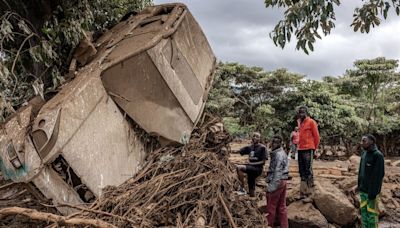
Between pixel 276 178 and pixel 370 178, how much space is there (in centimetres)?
141

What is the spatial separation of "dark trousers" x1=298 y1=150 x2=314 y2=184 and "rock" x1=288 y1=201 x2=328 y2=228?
0.58 meters

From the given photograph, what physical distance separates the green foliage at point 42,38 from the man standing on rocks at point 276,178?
3394 millimetres

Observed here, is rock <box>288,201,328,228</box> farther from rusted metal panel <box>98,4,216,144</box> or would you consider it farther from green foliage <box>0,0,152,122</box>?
green foliage <box>0,0,152,122</box>

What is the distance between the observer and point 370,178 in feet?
21.0

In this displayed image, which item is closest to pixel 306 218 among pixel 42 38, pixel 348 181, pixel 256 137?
pixel 256 137

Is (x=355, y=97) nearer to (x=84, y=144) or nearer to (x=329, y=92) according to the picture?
(x=329, y=92)

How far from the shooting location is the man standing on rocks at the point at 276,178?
6.66 m

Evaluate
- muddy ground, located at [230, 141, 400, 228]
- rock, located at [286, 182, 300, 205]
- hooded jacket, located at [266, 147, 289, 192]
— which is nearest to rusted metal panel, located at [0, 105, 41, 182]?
hooded jacket, located at [266, 147, 289, 192]

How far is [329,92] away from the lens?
1952 centimetres

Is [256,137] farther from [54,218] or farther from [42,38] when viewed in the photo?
[54,218]

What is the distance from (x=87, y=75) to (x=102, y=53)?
653mm

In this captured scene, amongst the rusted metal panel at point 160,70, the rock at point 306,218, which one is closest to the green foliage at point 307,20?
the rusted metal panel at point 160,70

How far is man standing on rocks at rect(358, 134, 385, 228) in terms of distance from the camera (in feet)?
20.8

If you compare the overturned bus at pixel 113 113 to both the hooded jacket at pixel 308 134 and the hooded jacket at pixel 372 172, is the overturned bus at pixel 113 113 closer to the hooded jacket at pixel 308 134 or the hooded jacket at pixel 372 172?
the hooded jacket at pixel 308 134
